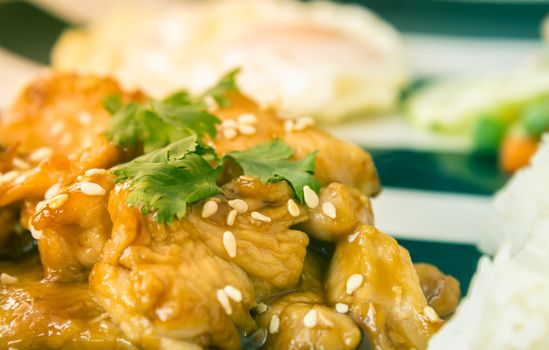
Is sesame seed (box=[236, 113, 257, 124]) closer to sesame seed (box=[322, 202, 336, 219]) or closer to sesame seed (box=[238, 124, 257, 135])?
sesame seed (box=[238, 124, 257, 135])

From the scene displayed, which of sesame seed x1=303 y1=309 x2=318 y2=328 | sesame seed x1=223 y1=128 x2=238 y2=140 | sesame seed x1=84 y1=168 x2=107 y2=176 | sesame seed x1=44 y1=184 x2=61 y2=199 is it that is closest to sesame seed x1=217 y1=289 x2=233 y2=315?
sesame seed x1=303 y1=309 x2=318 y2=328

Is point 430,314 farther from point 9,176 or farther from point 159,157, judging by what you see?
point 9,176

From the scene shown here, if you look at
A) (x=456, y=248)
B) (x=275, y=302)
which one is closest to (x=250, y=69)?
(x=456, y=248)

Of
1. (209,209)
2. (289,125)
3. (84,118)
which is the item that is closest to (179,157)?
(209,209)

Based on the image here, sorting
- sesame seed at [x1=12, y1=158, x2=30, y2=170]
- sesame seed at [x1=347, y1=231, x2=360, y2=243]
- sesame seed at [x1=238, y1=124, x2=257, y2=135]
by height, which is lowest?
sesame seed at [x1=347, y1=231, x2=360, y2=243]

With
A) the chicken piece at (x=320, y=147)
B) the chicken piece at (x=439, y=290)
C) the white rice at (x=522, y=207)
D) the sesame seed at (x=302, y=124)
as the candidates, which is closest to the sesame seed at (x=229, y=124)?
the chicken piece at (x=320, y=147)

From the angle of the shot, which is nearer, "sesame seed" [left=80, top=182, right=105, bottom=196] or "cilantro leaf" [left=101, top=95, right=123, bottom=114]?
"sesame seed" [left=80, top=182, right=105, bottom=196]
